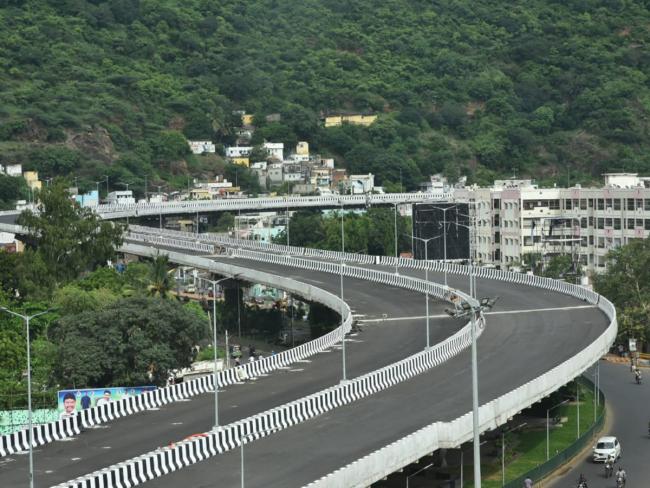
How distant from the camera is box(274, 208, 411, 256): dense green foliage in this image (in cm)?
18025

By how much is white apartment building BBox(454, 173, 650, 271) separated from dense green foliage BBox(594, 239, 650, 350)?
28.3m

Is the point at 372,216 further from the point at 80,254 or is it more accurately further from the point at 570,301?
the point at 570,301

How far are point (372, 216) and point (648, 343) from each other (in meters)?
82.3

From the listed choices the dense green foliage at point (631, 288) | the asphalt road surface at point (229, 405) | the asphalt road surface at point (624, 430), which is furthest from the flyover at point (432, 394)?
the asphalt road surface at point (624, 430)

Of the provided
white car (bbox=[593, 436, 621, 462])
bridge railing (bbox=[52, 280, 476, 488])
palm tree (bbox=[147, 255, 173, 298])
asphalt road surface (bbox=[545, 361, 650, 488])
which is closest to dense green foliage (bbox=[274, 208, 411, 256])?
palm tree (bbox=[147, 255, 173, 298])

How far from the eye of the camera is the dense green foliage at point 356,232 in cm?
18025

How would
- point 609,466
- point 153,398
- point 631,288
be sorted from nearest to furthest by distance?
point 609,466 < point 153,398 < point 631,288

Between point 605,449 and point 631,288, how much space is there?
42.0m

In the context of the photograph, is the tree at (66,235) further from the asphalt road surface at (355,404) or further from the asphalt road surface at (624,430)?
the asphalt road surface at (624,430)

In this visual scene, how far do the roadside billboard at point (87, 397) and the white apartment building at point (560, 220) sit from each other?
76771mm

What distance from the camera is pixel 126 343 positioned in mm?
84375

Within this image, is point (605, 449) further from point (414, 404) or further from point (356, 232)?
point (356, 232)

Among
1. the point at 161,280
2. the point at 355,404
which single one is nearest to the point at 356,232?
the point at 161,280

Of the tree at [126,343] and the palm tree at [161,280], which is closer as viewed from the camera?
the tree at [126,343]
